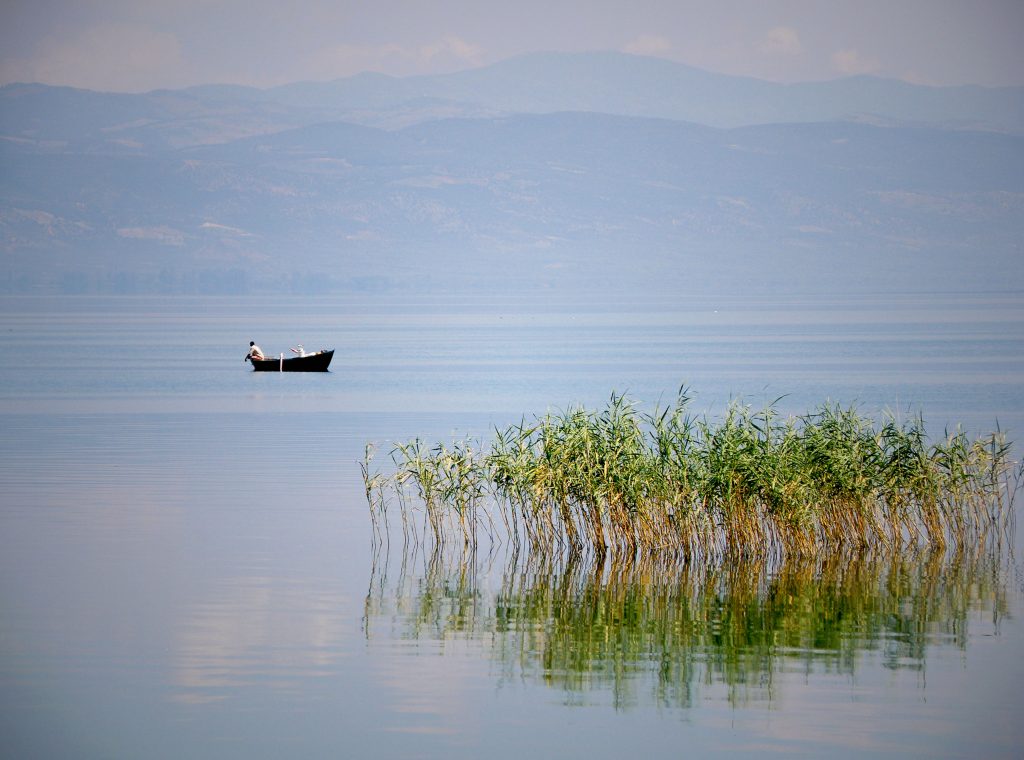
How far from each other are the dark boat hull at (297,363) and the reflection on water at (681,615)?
45910 mm

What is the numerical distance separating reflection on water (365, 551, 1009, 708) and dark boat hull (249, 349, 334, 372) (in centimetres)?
4591

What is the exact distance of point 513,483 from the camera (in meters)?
20.8

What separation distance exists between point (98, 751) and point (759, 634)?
6518 millimetres

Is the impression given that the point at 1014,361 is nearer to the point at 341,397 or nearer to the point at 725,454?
the point at 341,397

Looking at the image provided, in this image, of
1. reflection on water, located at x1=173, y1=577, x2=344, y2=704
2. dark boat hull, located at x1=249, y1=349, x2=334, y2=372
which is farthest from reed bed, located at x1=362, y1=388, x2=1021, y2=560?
dark boat hull, located at x1=249, y1=349, x2=334, y2=372

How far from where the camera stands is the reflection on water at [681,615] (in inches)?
583

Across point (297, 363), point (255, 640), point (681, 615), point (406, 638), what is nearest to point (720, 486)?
point (681, 615)

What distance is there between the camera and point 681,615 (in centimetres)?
A: 1708

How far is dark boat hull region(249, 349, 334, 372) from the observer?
66375 mm

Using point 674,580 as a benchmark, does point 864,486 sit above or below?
above

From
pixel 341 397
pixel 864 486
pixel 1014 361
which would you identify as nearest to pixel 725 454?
pixel 864 486

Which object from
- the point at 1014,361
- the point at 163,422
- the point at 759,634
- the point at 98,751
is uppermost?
the point at 1014,361

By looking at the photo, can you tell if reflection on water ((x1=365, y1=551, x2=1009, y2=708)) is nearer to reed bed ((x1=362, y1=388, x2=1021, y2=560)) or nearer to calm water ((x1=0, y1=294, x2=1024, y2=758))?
calm water ((x1=0, y1=294, x2=1024, y2=758))

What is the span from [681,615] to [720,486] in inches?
133
